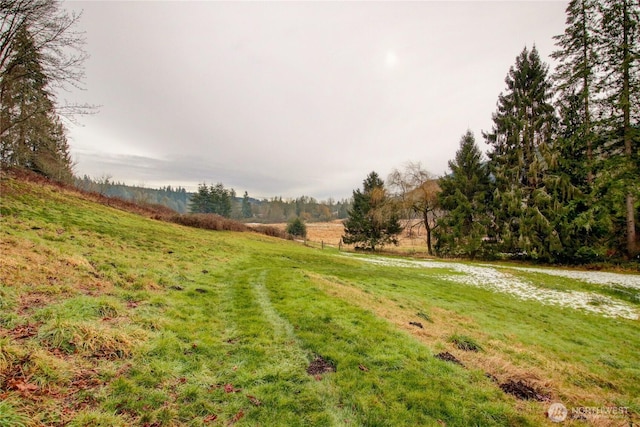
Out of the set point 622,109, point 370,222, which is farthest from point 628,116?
point 370,222

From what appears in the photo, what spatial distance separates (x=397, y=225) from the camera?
140 feet

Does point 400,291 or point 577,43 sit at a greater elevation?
point 577,43

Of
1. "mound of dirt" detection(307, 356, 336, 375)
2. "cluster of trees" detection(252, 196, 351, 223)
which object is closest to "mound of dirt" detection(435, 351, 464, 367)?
"mound of dirt" detection(307, 356, 336, 375)

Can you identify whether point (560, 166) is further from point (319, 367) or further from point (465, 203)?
point (319, 367)

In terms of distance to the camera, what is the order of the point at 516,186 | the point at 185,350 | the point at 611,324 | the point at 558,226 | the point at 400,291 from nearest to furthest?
the point at 185,350 < the point at 611,324 < the point at 400,291 < the point at 558,226 < the point at 516,186

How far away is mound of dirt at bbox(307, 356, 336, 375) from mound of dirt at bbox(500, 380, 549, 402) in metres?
3.45

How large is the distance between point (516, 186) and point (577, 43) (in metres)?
14.4

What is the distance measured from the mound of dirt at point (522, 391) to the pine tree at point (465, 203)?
3110cm

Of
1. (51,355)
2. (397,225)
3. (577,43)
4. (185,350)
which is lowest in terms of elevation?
(185,350)

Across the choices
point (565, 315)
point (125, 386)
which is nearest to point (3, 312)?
point (125, 386)

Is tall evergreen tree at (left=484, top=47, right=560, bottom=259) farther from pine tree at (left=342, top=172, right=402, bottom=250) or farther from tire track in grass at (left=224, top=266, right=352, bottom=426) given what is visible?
tire track in grass at (left=224, top=266, right=352, bottom=426)

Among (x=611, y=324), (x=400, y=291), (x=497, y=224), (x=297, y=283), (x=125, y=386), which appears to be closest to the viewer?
(x=125, y=386)

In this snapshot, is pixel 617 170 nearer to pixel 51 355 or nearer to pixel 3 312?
pixel 51 355

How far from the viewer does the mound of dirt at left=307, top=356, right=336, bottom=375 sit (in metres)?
5.32
